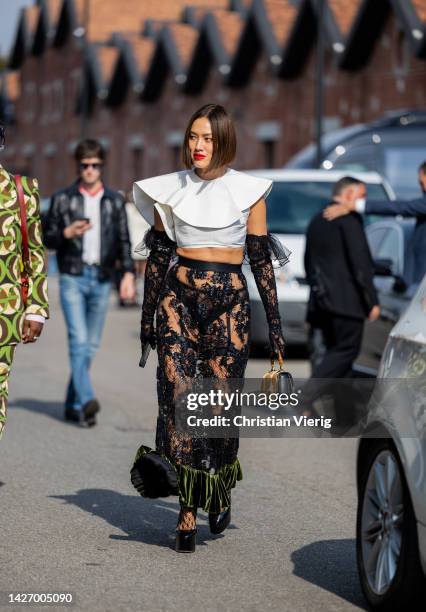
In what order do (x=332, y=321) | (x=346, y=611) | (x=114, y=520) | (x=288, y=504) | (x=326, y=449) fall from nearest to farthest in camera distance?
(x=346, y=611)
(x=114, y=520)
(x=288, y=504)
(x=326, y=449)
(x=332, y=321)

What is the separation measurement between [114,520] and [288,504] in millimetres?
1036

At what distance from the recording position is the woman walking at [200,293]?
654 cm

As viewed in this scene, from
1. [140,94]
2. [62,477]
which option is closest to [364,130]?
[62,477]

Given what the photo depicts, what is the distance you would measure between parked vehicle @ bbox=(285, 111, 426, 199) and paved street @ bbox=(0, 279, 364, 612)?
13.9 metres

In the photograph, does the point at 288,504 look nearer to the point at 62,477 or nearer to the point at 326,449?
the point at 62,477

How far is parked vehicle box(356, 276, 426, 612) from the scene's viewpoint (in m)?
5.16

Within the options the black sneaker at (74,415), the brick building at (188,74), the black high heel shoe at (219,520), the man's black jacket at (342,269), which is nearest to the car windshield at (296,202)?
the man's black jacket at (342,269)

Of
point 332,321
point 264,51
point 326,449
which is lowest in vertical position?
point 326,449

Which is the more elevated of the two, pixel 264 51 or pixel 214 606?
pixel 264 51

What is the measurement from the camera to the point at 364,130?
2608cm

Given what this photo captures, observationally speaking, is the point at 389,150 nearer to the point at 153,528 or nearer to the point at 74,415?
the point at 74,415

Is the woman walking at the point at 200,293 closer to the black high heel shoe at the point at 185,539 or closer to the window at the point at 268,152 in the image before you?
the black high heel shoe at the point at 185,539

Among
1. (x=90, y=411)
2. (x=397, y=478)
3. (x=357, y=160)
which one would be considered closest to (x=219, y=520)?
(x=397, y=478)

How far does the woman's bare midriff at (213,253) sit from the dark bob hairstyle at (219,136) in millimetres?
355
